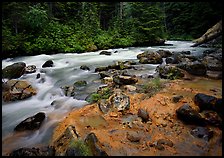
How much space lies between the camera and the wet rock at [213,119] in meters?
5.05

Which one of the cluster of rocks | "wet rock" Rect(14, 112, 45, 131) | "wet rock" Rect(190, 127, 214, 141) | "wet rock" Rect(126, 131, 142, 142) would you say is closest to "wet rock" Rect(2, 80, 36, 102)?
"wet rock" Rect(14, 112, 45, 131)

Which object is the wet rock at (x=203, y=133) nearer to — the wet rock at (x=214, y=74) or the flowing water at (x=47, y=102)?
the flowing water at (x=47, y=102)

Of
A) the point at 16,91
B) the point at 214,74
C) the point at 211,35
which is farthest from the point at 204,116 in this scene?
the point at 16,91

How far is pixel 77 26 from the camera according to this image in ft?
68.0

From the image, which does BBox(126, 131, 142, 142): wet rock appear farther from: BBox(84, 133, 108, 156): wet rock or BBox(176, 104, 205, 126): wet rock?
BBox(176, 104, 205, 126): wet rock

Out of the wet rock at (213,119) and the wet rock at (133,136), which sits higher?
the wet rock at (213,119)

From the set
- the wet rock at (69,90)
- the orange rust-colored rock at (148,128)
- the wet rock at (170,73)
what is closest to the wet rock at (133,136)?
the orange rust-colored rock at (148,128)

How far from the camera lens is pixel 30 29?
53.3 feet

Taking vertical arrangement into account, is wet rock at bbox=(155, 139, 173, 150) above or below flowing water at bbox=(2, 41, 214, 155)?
below

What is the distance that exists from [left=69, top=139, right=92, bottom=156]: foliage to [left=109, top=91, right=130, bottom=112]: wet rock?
1.89 m

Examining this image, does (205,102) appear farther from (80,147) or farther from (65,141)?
(65,141)

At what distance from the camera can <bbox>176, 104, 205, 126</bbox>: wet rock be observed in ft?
16.9

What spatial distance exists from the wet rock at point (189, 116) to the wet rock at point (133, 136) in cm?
132

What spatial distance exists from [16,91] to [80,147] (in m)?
4.46
